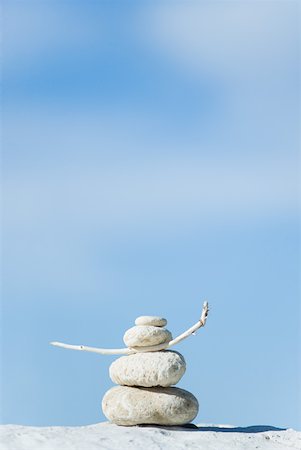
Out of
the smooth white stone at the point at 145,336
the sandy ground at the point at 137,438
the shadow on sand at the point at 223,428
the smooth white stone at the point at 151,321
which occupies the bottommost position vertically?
the sandy ground at the point at 137,438

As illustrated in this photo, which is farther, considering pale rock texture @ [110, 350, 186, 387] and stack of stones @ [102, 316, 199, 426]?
pale rock texture @ [110, 350, 186, 387]

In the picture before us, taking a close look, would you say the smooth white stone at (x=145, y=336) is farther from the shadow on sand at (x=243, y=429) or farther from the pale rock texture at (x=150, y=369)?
the shadow on sand at (x=243, y=429)

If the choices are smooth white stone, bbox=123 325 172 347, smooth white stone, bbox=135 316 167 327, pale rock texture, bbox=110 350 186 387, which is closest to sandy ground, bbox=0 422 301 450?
pale rock texture, bbox=110 350 186 387

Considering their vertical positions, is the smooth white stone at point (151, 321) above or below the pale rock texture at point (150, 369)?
above

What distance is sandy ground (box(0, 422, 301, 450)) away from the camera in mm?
11438

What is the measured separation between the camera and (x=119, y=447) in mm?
11578

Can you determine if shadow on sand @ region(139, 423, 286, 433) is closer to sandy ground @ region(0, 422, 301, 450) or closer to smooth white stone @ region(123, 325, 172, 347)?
sandy ground @ region(0, 422, 301, 450)

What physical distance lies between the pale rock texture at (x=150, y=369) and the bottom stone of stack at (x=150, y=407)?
18cm

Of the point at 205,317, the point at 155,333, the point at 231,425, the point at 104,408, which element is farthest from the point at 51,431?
the point at 231,425

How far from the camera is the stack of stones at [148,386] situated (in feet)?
42.9

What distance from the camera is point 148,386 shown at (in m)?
13.3

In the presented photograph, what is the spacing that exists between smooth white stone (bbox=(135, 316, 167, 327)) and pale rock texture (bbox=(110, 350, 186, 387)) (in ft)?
1.68

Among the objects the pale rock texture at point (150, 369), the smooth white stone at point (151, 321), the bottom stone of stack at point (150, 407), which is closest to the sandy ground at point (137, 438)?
the bottom stone of stack at point (150, 407)

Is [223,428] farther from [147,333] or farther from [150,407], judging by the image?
[147,333]
